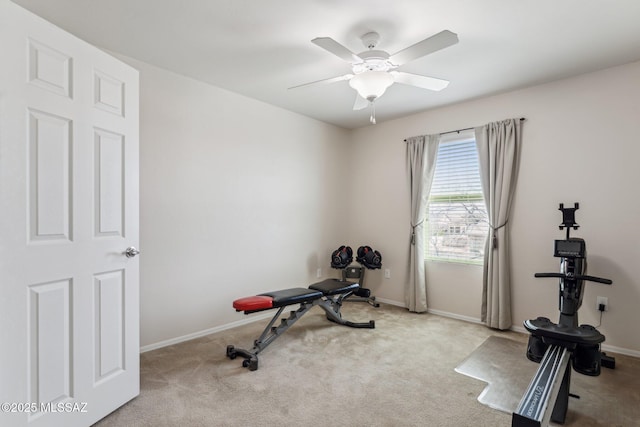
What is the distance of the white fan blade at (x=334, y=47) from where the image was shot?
6.30ft

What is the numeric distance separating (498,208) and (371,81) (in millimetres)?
2196

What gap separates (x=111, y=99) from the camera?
1.94 metres

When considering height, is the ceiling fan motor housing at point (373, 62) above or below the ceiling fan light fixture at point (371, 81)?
above

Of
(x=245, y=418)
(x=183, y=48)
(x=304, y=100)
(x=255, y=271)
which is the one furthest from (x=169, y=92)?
(x=245, y=418)

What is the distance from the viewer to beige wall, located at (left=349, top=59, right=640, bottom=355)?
9.24ft

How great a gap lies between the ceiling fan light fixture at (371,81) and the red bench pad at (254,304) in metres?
1.86

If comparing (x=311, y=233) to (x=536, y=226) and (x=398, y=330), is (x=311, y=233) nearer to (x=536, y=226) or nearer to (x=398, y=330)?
(x=398, y=330)

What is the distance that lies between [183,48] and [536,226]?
12.4 feet

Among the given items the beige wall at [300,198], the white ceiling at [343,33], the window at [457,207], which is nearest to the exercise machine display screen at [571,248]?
the beige wall at [300,198]

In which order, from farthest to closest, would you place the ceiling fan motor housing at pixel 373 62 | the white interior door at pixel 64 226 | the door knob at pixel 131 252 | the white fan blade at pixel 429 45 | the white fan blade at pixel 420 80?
the white fan blade at pixel 420 80 → the ceiling fan motor housing at pixel 373 62 → the door knob at pixel 131 252 → the white fan blade at pixel 429 45 → the white interior door at pixel 64 226

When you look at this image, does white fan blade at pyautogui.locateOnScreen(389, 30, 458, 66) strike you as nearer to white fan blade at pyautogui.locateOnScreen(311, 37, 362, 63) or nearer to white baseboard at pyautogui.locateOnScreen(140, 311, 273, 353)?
white fan blade at pyautogui.locateOnScreen(311, 37, 362, 63)

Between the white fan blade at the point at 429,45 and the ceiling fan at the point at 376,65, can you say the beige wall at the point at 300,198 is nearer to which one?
the ceiling fan at the point at 376,65

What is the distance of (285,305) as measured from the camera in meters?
2.80

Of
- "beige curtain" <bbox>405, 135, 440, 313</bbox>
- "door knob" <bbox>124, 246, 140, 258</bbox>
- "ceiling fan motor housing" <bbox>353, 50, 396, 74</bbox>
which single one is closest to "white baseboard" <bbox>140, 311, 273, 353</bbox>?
"door knob" <bbox>124, 246, 140, 258</bbox>
